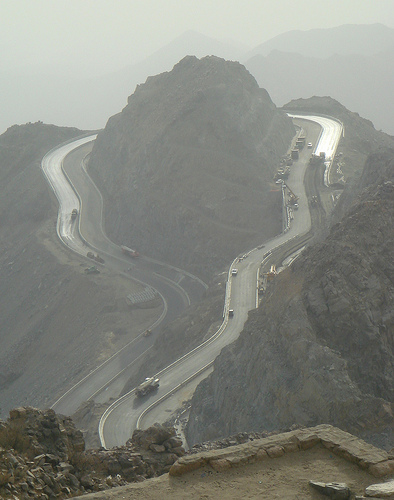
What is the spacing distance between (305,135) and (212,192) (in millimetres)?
27894

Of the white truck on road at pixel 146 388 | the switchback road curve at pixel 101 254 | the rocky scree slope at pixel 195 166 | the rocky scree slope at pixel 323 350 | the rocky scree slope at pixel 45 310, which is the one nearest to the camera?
the rocky scree slope at pixel 323 350

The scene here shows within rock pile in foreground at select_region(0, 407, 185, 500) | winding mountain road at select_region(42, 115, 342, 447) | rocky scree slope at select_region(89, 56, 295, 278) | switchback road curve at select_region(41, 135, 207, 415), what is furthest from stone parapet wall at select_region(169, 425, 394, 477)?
rocky scree slope at select_region(89, 56, 295, 278)

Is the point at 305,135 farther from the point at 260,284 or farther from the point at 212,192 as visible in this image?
the point at 260,284

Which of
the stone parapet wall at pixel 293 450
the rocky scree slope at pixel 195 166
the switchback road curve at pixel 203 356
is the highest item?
the rocky scree slope at pixel 195 166

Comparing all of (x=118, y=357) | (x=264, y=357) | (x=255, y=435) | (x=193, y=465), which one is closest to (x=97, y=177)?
(x=118, y=357)

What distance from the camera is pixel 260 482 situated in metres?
18.8

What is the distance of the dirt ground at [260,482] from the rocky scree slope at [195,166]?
222 ft

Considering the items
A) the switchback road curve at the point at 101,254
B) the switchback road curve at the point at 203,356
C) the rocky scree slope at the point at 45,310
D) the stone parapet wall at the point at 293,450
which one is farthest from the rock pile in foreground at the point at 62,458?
the rocky scree slope at the point at 45,310

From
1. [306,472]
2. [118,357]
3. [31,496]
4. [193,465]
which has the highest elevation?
[31,496]

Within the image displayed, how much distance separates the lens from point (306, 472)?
19.4m

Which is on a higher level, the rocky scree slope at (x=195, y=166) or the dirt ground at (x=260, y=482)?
the rocky scree slope at (x=195, y=166)

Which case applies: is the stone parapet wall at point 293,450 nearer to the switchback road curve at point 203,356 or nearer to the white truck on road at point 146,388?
the switchback road curve at point 203,356

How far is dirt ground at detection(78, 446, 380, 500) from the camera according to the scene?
1798 cm

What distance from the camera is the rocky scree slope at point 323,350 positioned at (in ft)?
115
